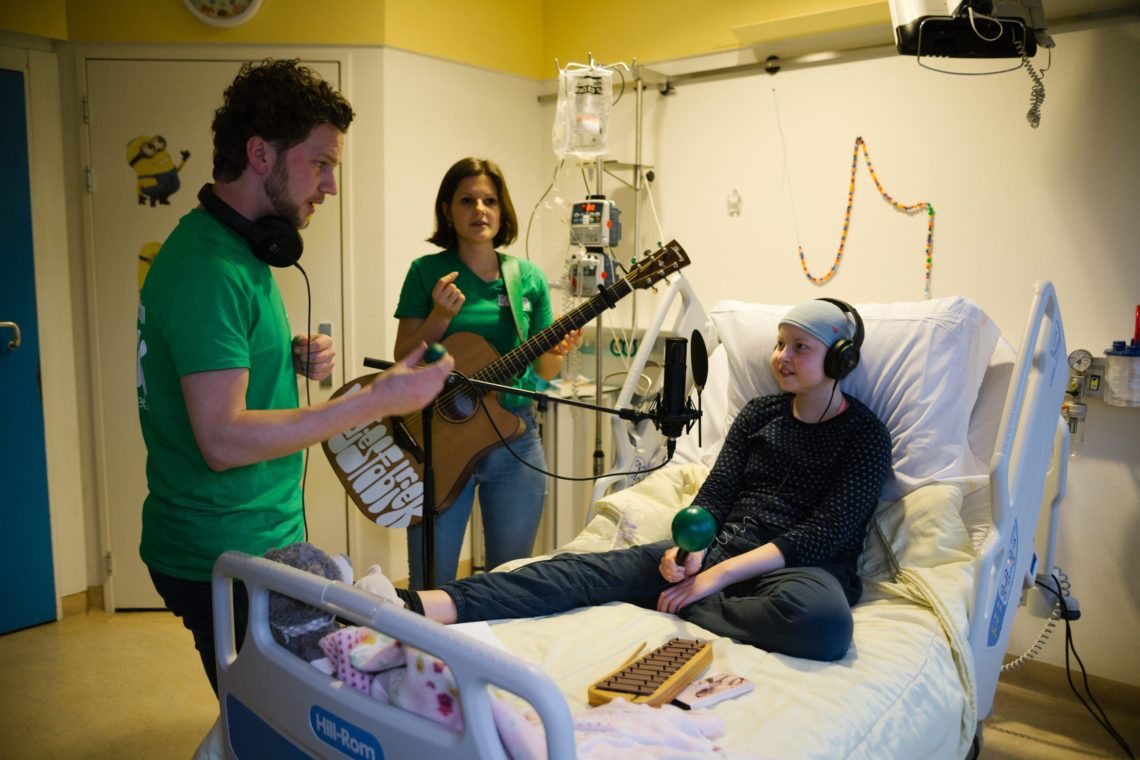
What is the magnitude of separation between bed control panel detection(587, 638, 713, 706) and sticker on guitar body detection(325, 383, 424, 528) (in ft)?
3.33

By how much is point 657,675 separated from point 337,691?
57 centimetres

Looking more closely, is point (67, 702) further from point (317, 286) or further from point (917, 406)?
point (917, 406)

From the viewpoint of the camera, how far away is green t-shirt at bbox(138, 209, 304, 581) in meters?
1.37

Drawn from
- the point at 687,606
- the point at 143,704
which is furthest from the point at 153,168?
the point at 687,606

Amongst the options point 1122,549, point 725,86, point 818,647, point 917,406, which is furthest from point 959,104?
point 818,647

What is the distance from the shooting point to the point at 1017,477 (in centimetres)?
193

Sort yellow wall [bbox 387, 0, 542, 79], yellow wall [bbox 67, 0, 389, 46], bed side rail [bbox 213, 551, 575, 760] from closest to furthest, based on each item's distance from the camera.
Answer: bed side rail [bbox 213, 551, 575, 760], yellow wall [bbox 67, 0, 389, 46], yellow wall [bbox 387, 0, 542, 79]

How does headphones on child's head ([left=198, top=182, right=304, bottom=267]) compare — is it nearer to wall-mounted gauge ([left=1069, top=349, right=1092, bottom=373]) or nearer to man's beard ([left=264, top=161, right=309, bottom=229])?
man's beard ([left=264, top=161, right=309, bottom=229])

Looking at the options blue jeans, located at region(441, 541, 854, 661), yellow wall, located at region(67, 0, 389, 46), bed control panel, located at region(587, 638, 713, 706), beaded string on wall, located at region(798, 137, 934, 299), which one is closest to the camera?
bed control panel, located at region(587, 638, 713, 706)

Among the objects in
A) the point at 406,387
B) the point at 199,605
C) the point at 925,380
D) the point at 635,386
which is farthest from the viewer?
the point at 635,386

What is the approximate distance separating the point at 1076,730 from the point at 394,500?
2.01 meters

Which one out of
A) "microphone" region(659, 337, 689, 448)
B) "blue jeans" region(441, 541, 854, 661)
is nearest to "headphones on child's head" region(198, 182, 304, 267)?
"microphone" region(659, 337, 689, 448)

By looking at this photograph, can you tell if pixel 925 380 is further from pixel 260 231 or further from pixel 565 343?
pixel 260 231

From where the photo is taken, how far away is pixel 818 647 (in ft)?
5.83
